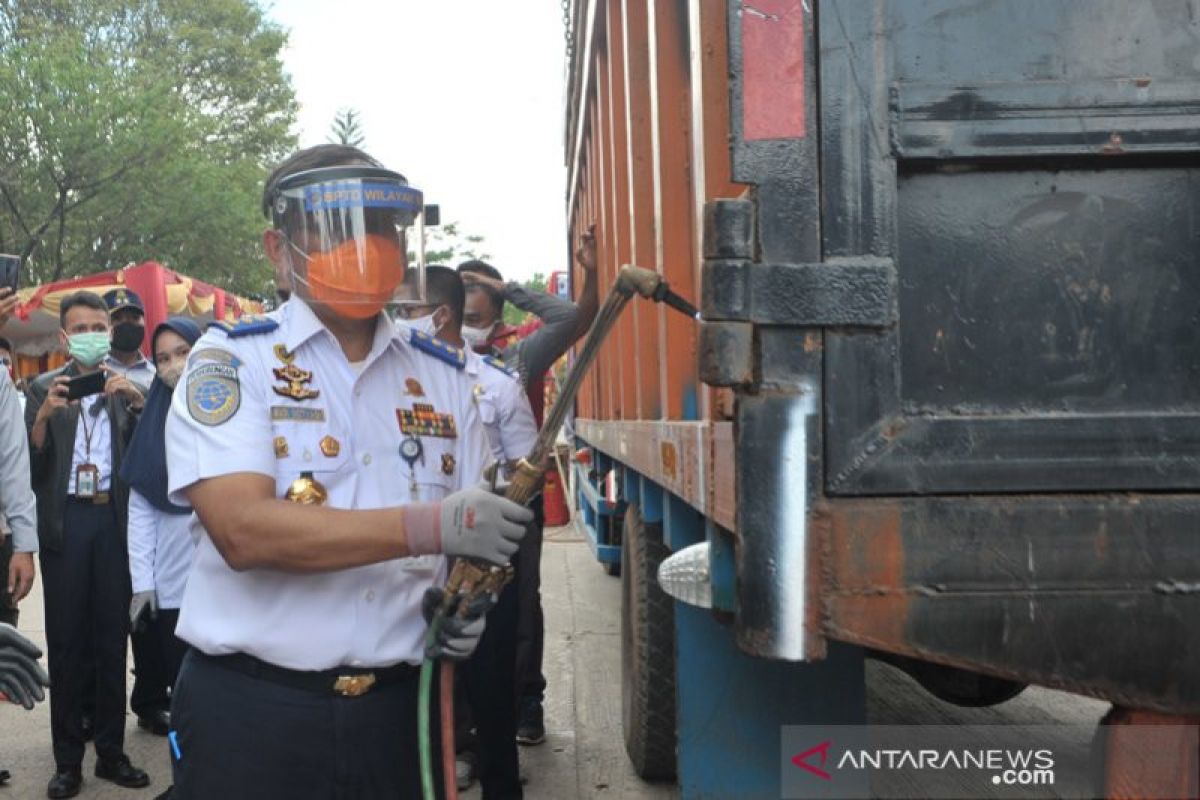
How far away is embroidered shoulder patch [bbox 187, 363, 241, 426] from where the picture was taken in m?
2.02

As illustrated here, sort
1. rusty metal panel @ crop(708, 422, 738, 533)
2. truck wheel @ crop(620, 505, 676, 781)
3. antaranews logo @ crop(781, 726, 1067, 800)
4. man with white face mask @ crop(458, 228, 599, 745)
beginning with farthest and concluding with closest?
man with white face mask @ crop(458, 228, 599, 745) < truck wheel @ crop(620, 505, 676, 781) < antaranews logo @ crop(781, 726, 1067, 800) < rusty metal panel @ crop(708, 422, 738, 533)

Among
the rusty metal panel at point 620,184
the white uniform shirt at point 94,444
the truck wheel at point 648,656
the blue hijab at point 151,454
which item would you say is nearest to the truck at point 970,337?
the rusty metal panel at point 620,184

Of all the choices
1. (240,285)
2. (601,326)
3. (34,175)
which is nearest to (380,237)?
(601,326)

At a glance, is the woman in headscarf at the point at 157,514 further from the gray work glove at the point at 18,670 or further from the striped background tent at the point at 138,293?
the striped background tent at the point at 138,293

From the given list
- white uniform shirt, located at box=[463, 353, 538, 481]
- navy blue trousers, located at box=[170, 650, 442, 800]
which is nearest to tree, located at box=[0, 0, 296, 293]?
white uniform shirt, located at box=[463, 353, 538, 481]

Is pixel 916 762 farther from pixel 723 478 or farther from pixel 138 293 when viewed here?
pixel 138 293

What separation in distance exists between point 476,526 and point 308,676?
0.43 meters

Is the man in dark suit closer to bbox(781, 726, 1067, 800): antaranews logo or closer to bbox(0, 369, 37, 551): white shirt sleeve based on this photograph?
bbox(0, 369, 37, 551): white shirt sleeve

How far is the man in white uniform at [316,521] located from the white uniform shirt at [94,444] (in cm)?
271

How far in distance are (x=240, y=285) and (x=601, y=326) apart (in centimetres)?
2933

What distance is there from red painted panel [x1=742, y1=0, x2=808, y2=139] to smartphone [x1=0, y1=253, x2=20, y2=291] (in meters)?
3.12

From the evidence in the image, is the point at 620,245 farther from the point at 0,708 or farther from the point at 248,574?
the point at 0,708

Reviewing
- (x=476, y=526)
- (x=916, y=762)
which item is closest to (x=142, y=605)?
(x=476, y=526)

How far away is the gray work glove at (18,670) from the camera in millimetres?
2486
